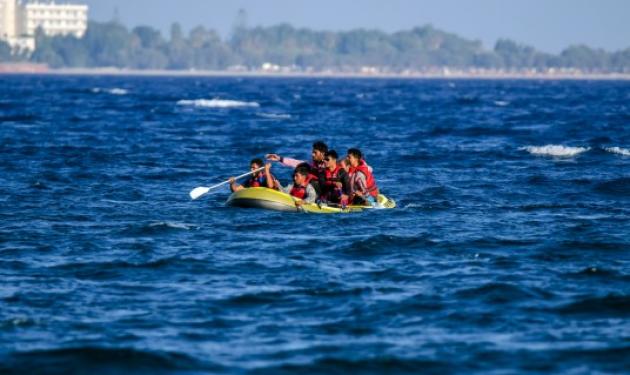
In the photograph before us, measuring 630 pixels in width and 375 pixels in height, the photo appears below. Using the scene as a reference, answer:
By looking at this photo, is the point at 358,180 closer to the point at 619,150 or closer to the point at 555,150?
the point at 555,150

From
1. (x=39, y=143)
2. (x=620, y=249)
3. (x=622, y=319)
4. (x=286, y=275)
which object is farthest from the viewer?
(x=39, y=143)

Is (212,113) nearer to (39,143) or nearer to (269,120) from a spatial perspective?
(269,120)

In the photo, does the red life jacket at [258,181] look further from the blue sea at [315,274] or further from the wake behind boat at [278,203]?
the blue sea at [315,274]

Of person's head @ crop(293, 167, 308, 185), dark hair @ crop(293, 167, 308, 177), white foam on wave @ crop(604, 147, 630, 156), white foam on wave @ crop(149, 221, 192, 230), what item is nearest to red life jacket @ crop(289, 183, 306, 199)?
person's head @ crop(293, 167, 308, 185)

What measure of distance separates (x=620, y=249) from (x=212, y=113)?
54615mm

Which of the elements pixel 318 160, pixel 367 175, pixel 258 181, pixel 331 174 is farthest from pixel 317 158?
pixel 258 181

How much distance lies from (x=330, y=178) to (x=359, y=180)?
0.52 metres

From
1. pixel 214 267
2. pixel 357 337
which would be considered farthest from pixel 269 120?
pixel 357 337

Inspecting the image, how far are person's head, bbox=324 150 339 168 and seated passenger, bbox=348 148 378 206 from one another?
262 mm

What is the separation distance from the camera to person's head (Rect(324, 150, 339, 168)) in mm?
23103

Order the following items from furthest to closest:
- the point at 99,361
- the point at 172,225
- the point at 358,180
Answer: the point at 358,180 → the point at 172,225 → the point at 99,361

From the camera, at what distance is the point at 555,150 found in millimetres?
41031

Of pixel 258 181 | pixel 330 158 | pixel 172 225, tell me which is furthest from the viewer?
pixel 258 181

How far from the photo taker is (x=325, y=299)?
15.7 metres
